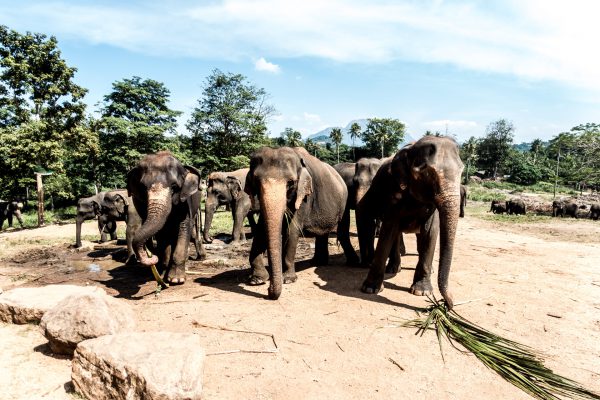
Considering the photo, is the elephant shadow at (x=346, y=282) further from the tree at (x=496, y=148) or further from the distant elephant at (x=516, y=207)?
the tree at (x=496, y=148)

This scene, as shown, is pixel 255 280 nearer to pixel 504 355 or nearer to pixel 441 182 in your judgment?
pixel 441 182

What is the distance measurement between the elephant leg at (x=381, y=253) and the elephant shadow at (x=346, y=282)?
167mm

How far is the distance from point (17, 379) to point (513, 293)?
277 inches

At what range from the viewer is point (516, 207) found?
2453 centimetres

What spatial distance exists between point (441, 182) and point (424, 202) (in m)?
0.55

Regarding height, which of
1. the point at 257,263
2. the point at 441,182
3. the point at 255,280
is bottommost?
the point at 255,280

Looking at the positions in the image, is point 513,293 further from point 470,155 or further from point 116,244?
point 470,155

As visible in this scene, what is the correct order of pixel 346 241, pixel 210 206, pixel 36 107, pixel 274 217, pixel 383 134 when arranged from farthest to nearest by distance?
pixel 383 134, pixel 36 107, pixel 210 206, pixel 346 241, pixel 274 217

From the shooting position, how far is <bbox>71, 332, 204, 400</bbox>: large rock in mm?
3027

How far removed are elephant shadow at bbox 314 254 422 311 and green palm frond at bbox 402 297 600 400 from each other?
0.59 m

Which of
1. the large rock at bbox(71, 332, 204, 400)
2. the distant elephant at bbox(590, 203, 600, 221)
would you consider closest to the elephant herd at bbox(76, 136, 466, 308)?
the large rock at bbox(71, 332, 204, 400)

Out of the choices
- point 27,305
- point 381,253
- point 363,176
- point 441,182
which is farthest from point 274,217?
point 363,176

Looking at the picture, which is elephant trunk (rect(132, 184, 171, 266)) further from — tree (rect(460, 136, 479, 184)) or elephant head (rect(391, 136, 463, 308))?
tree (rect(460, 136, 479, 184))

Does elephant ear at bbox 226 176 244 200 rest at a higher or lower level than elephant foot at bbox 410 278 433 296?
higher
